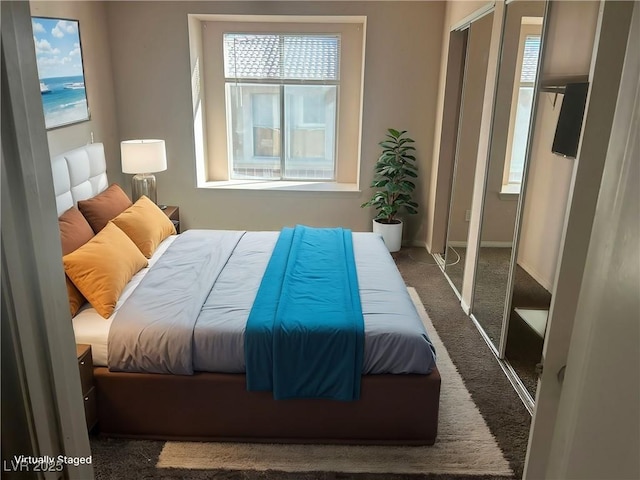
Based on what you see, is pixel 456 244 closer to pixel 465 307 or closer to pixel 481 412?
pixel 465 307

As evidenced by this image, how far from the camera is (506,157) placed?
131 inches

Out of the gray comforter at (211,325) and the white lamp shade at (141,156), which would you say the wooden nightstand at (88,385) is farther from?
the white lamp shade at (141,156)

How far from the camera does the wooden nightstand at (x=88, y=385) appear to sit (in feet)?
7.71

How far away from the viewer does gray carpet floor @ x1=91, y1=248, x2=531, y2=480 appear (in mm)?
2301

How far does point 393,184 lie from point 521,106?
1.94 m

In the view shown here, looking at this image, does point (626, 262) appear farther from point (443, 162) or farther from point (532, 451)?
point (443, 162)

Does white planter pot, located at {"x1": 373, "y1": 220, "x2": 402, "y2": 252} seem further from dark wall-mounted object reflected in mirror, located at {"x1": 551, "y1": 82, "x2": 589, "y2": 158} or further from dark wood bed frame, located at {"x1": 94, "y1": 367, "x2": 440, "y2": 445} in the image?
dark wood bed frame, located at {"x1": 94, "y1": 367, "x2": 440, "y2": 445}

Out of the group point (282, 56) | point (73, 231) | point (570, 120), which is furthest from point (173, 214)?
point (570, 120)

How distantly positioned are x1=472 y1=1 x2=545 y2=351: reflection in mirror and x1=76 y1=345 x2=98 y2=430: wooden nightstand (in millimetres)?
2387

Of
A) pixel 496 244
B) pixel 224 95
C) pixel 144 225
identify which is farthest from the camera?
pixel 224 95

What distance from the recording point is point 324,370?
2449 mm

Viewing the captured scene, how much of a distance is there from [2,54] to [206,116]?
5023 millimetres

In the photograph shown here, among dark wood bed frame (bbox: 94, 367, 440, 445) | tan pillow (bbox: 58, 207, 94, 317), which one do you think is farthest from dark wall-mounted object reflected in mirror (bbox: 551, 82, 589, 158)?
tan pillow (bbox: 58, 207, 94, 317)

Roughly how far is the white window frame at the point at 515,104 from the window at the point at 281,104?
2.48m
